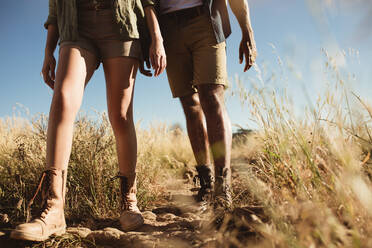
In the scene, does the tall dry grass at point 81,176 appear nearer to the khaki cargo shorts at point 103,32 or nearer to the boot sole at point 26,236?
the boot sole at point 26,236

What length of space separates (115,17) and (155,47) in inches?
12.9

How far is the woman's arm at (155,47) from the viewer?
1848 mm

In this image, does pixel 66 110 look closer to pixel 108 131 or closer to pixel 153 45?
pixel 153 45

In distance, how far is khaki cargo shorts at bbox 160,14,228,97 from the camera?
1.99 m

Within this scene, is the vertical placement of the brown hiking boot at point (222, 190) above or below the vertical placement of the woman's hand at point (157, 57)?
below

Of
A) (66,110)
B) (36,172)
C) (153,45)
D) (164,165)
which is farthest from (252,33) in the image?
(164,165)

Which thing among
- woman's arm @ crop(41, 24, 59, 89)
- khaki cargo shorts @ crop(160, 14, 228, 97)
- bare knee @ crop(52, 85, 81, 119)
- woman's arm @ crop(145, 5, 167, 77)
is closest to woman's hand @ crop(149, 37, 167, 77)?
woman's arm @ crop(145, 5, 167, 77)

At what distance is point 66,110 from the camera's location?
1.58 m

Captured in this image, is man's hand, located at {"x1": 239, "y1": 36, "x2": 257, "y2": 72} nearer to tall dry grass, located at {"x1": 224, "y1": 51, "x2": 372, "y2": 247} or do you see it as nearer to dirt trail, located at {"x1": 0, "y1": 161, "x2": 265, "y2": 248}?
tall dry grass, located at {"x1": 224, "y1": 51, "x2": 372, "y2": 247}

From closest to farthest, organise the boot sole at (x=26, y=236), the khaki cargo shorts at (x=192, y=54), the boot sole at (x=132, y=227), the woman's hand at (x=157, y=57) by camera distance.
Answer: the boot sole at (x=26, y=236) → the boot sole at (x=132, y=227) → the woman's hand at (x=157, y=57) → the khaki cargo shorts at (x=192, y=54)

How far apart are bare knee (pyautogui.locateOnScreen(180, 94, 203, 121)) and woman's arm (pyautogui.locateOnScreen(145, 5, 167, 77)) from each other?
19.4 inches

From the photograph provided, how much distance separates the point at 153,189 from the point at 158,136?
2.47 m

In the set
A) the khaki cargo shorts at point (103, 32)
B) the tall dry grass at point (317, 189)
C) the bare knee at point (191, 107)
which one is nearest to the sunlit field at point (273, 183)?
the tall dry grass at point (317, 189)

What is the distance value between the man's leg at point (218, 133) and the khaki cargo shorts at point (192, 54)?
0.09 metres
